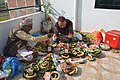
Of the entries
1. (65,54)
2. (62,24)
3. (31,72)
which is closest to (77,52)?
(65,54)

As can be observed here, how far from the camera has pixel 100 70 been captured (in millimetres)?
2588

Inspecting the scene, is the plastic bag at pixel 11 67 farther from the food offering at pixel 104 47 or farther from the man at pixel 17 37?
the food offering at pixel 104 47

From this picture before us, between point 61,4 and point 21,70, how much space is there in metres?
2.88

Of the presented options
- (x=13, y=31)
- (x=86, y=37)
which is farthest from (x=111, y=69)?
(x=13, y=31)

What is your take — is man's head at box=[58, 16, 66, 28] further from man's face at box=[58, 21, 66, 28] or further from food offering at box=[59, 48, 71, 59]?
food offering at box=[59, 48, 71, 59]

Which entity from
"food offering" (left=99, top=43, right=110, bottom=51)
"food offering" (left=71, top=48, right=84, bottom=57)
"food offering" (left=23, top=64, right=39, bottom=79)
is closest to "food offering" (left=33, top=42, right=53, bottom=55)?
"food offering" (left=71, top=48, right=84, bottom=57)

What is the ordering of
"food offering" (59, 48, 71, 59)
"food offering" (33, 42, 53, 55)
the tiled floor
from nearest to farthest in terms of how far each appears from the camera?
the tiled floor, "food offering" (59, 48, 71, 59), "food offering" (33, 42, 53, 55)

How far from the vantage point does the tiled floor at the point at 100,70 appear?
7.82 feet

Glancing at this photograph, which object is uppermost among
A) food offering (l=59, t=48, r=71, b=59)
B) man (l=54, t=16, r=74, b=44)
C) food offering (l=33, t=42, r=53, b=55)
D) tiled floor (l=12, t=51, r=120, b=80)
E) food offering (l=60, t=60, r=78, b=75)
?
man (l=54, t=16, r=74, b=44)

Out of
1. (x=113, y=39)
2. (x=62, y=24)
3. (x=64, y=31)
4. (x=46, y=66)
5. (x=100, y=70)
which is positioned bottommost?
(x=100, y=70)

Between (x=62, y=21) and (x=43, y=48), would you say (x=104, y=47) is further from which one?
(x=43, y=48)

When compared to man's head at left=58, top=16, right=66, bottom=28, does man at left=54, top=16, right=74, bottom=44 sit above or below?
below

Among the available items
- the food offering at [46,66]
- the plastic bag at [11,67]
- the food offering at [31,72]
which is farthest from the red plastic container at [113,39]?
the plastic bag at [11,67]

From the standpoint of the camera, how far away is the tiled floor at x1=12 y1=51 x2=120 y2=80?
238 centimetres
